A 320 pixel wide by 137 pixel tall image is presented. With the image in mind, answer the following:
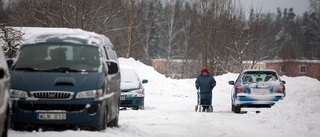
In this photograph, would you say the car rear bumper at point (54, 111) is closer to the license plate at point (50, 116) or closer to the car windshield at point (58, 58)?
the license plate at point (50, 116)

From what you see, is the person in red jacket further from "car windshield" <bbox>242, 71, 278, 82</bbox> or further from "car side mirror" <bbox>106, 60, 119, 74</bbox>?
"car side mirror" <bbox>106, 60, 119, 74</bbox>

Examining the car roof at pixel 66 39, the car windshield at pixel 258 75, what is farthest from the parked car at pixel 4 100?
the car windshield at pixel 258 75

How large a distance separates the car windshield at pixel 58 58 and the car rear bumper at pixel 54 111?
772 millimetres

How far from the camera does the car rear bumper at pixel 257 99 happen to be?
16.8 metres

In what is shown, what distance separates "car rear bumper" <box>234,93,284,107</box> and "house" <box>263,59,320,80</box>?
4860cm

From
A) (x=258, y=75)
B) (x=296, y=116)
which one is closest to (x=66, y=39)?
(x=296, y=116)

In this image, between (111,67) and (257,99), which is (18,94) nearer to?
(111,67)

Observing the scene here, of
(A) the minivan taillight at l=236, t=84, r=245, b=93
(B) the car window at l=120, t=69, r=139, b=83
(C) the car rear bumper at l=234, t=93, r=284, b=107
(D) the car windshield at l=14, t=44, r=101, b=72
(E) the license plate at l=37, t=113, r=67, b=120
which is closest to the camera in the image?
(E) the license plate at l=37, t=113, r=67, b=120

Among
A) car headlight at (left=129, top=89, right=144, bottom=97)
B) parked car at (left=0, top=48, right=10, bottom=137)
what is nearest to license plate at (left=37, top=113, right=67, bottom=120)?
parked car at (left=0, top=48, right=10, bottom=137)

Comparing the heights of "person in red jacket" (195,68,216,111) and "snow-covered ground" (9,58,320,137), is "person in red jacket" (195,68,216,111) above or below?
above

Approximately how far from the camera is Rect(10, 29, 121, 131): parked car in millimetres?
8914

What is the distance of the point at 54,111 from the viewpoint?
350 inches

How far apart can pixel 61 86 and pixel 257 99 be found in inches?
361

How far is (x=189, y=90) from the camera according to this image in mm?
33781
